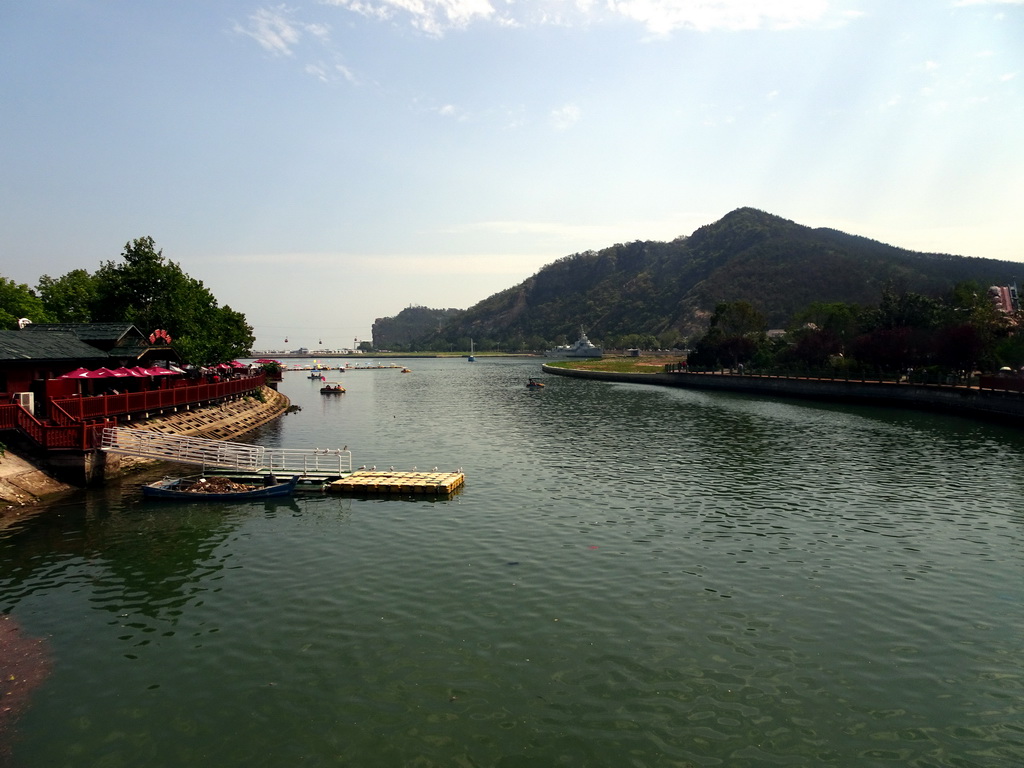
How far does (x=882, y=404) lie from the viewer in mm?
83250

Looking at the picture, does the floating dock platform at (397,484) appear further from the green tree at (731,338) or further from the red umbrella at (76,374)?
the green tree at (731,338)

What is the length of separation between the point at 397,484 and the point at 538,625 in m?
18.4

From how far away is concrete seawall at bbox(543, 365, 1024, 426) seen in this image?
6512 cm

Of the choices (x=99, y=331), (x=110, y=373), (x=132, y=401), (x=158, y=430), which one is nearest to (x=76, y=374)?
(x=110, y=373)

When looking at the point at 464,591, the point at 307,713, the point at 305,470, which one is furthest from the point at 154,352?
the point at 307,713

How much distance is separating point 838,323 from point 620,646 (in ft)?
382

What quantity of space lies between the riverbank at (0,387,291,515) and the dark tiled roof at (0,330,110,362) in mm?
6187

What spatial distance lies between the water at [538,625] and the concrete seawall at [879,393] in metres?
34.0

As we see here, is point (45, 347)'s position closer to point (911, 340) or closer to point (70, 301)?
point (70, 301)

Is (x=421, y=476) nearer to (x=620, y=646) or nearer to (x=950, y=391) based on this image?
(x=620, y=646)

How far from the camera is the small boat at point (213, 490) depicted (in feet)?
112

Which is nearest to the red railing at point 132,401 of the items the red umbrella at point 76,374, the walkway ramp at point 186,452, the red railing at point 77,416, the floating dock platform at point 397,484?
the red railing at point 77,416

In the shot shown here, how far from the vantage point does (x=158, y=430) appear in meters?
45.8

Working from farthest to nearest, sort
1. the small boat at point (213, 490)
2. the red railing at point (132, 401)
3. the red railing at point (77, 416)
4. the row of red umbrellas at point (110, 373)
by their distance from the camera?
1. the row of red umbrellas at point (110, 373)
2. the red railing at point (132, 401)
3. the red railing at point (77, 416)
4. the small boat at point (213, 490)
